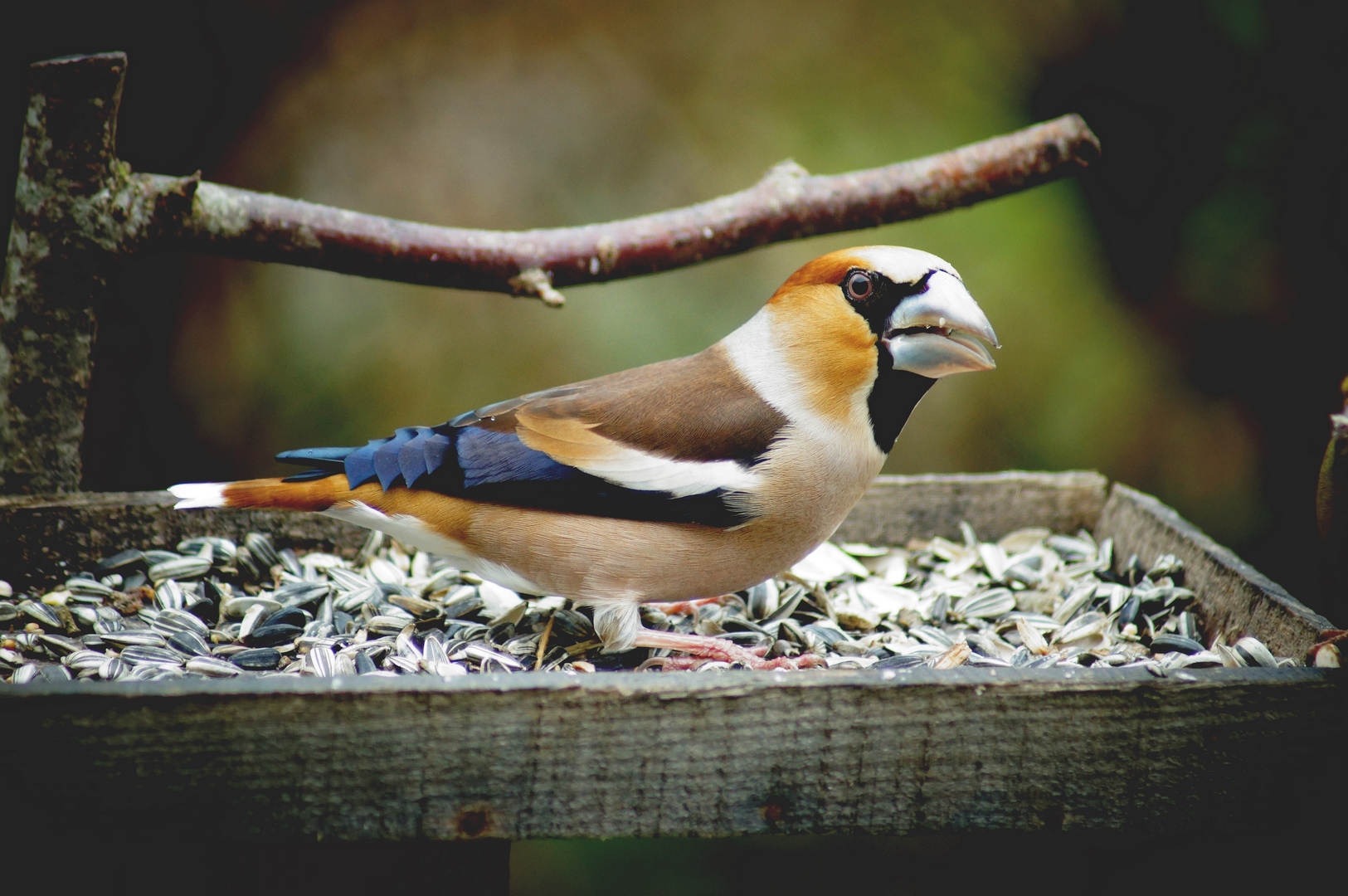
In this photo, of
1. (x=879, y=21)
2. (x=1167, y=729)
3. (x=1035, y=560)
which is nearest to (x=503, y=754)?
(x=1167, y=729)

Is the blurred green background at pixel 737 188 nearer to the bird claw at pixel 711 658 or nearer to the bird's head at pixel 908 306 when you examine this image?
the bird claw at pixel 711 658

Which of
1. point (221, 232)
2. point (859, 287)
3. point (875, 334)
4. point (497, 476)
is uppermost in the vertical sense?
point (221, 232)

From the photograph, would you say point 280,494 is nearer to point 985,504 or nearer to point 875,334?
point 875,334

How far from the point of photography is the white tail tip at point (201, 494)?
2.49m

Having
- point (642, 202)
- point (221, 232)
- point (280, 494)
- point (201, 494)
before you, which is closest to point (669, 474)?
point (280, 494)

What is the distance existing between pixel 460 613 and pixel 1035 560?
5.98ft

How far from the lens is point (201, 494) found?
99.1 inches

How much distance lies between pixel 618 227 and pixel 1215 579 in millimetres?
1948

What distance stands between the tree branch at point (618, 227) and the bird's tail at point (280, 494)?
72 cm

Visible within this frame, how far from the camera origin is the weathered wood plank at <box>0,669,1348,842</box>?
172cm

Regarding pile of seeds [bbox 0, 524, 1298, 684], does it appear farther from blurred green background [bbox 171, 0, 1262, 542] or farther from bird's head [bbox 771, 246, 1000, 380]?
blurred green background [bbox 171, 0, 1262, 542]

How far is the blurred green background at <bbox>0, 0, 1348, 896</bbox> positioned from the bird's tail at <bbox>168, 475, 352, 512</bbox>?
1801 millimetres

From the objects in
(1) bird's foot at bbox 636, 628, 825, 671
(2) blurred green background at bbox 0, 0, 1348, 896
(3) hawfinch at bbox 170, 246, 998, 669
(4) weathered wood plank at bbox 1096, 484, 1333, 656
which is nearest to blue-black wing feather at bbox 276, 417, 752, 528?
(3) hawfinch at bbox 170, 246, 998, 669

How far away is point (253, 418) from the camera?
438 cm
